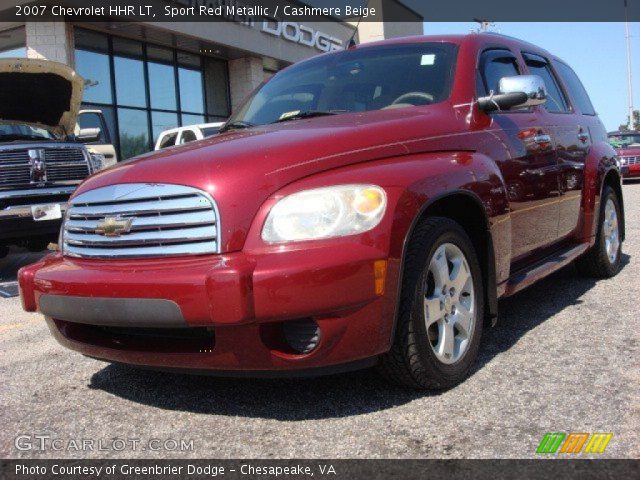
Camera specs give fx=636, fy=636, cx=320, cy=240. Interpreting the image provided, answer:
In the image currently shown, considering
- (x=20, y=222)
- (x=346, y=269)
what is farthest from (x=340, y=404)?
(x=20, y=222)

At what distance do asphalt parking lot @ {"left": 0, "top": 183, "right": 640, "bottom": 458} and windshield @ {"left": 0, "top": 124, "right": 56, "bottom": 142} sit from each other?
430 centimetres

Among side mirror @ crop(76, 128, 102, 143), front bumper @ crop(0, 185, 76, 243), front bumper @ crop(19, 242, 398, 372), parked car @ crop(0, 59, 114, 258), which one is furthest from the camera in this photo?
side mirror @ crop(76, 128, 102, 143)

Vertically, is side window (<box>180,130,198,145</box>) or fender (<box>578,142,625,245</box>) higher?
side window (<box>180,130,198,145</box>)

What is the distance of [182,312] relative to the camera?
2371 millimetres

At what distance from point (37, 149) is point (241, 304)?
5416mm

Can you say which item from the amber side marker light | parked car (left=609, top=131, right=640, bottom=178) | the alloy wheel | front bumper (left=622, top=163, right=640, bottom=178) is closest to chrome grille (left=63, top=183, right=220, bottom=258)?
the amber side marker light

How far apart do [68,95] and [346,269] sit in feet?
21.0

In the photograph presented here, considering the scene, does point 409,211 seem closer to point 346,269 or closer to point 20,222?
point 346,269

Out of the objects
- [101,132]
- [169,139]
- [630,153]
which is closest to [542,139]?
[101,132]

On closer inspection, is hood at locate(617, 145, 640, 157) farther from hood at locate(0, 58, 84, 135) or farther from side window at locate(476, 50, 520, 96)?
side window at locate(476, 50, 520, 96)

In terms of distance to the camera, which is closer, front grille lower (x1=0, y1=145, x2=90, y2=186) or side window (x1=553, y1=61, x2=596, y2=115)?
side window (x1=553, y1=61, x2=596, y2=115)

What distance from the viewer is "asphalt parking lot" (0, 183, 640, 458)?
2367 millimetres

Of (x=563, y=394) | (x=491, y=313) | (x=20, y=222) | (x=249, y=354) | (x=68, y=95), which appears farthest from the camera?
(x=68, y=95)

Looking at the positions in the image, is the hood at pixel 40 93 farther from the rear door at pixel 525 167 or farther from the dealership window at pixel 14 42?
the dealership window at pixel 14 42
